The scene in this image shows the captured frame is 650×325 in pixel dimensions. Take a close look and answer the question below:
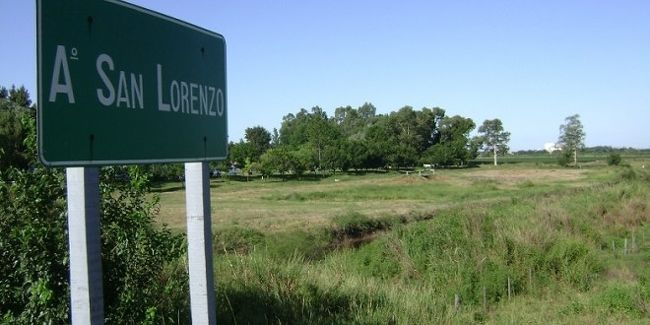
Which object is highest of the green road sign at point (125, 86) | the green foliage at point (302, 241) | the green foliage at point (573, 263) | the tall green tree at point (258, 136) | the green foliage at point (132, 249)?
the tall green tree at point (258, 136)

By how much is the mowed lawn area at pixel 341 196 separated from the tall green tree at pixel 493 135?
1855 inches

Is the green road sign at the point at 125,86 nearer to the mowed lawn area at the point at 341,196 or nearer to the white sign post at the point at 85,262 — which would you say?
the white sign post at the point at 85,262

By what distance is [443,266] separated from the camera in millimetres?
16078

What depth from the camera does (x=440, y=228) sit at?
60.2 feet

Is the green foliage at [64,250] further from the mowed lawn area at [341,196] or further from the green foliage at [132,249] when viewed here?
the mowed lawn area at [341,196]

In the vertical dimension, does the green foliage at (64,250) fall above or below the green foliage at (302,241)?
above

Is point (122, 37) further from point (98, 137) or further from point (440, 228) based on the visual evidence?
point (440, 228)

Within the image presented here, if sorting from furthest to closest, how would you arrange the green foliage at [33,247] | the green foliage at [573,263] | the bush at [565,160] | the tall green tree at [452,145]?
the tall green tree at [452,145] < the bush at [565,160] < the green foliage at [573,263] < the green foliage at [33,247]

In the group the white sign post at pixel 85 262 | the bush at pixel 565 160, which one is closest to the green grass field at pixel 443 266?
the white sign post at pixel 85 262

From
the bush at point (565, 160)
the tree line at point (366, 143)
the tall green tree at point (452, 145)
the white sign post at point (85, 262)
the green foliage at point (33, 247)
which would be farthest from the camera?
the tall green tree at point (452, 145)

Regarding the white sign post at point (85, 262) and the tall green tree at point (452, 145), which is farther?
the tall green tree at point (452, 145)

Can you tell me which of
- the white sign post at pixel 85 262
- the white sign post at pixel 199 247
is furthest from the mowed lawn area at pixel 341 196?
the white sign post at pixel 85 262

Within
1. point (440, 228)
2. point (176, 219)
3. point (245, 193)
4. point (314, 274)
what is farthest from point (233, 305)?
point (245, 193)

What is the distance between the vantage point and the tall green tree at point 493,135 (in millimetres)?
132625
